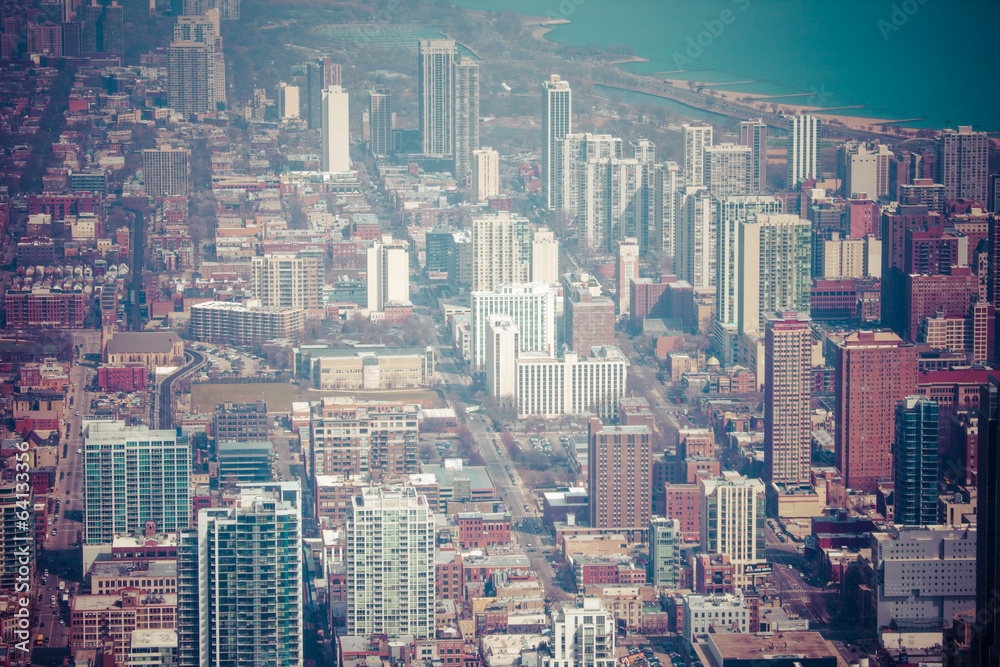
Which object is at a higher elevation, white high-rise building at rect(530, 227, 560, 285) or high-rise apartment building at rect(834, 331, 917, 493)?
white high-rise building at rect(530, 227, 560, 285)

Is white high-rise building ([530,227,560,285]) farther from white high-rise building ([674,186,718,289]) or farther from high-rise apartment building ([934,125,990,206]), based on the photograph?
high-rise apartment building ([934,125,990,206])

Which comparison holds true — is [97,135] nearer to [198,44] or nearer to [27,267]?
[198,44]

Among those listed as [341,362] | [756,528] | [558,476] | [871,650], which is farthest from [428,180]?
[871,650]

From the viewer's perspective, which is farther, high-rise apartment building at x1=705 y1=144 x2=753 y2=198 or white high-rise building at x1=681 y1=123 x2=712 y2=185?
white high-rise building at x1=681 y1=123 x2=712 y2=185

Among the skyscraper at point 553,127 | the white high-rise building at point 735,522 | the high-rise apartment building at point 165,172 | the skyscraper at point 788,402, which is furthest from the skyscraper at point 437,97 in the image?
the white high-rise building at point 735,522

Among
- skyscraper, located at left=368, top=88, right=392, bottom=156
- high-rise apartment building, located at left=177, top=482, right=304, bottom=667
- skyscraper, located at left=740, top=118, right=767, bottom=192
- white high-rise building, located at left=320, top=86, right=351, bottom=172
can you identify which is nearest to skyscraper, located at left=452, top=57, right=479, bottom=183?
skyscraper, located at left=368, top=88, right=392, bottom=156

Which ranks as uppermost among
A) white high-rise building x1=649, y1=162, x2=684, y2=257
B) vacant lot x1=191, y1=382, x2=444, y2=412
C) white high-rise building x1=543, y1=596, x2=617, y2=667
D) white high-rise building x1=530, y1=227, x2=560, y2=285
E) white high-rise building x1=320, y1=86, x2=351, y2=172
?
white high-rise building x1=320, y1=86, x2=351, y2=172

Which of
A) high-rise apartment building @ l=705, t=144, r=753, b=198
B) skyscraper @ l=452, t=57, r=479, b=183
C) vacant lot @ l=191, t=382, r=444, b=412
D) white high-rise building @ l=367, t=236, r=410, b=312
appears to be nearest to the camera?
vacant lot @ l=191, t=382, r=444, b=412

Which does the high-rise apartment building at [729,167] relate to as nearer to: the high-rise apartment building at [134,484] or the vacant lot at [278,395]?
the vacant lot at [278,395]
